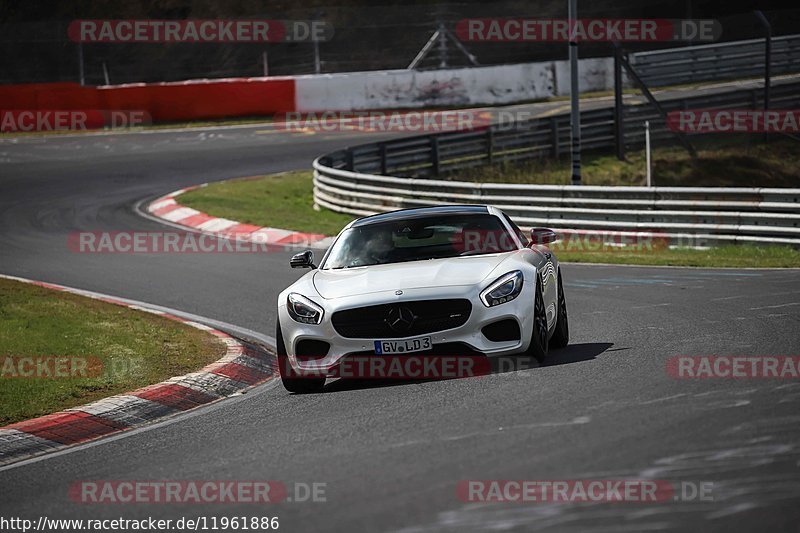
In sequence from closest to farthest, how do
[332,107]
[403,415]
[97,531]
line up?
[97,531] → [403,415] → [332,107]

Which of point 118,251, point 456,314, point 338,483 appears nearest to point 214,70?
point 118,251

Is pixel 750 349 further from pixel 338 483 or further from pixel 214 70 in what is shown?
pixel 214 70

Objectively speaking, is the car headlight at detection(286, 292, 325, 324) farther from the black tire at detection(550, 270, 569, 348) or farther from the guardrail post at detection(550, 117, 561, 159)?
the guardrail post at detection(550, 117, 561, 159)

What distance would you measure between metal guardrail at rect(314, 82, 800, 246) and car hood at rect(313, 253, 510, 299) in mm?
9775

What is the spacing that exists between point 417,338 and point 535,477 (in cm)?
341

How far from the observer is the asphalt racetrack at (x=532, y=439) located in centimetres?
544

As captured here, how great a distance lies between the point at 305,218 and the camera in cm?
2619

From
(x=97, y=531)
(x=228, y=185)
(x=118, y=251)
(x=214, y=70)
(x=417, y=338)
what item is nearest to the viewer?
(x=97, y=531)

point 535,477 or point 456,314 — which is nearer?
point 535,477

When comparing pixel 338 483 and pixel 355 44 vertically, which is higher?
pixel 355 44

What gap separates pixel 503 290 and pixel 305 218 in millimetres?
17017

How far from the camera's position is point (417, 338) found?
925 cm

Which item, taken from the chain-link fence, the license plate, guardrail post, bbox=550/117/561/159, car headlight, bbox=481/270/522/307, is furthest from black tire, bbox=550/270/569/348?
the chain-link fence

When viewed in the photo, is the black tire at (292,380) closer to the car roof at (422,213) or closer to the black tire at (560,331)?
the car roof at (422,213)
